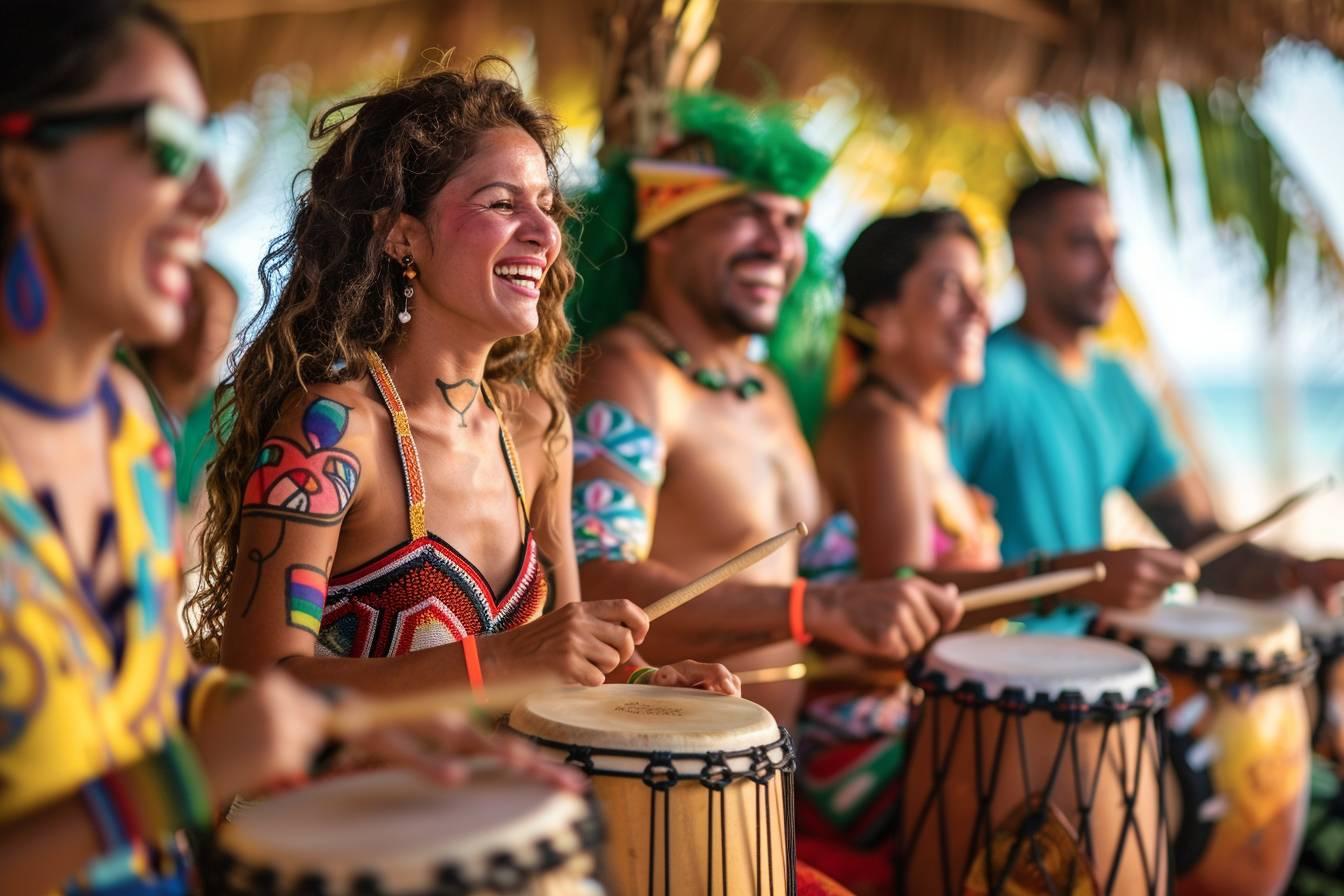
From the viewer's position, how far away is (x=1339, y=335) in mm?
6773

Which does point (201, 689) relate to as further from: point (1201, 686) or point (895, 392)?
point (895, 392)

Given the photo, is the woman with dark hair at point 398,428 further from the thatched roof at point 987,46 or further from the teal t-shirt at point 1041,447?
the thatched roof at point 987,46

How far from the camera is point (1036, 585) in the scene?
122 inches

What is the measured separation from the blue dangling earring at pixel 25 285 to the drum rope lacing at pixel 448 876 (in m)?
0.60

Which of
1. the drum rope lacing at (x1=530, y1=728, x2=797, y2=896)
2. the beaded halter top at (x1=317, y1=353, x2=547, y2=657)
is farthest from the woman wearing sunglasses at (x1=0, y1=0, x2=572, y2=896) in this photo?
the beaded halter top at (x1=317, y1=353, x2=547, y2=657)

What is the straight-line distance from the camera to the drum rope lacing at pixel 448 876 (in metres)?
1.34

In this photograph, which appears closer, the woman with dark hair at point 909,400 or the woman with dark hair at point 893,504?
the woman with dark hair at point 893,504

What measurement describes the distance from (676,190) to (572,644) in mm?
1830

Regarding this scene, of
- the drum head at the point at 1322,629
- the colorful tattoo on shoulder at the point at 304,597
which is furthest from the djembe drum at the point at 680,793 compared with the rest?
the drum head at the point at 1322,629

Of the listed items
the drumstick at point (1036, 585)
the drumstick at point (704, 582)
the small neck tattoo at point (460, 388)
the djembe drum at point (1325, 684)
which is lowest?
the djembe drum at point (1325, 684)

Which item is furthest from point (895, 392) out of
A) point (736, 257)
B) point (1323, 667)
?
point (1323, 667)

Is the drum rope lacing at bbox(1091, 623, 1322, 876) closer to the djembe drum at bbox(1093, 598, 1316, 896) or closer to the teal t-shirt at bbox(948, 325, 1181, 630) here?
the djembe drum at bbox(1093, 598, 1316, 896)

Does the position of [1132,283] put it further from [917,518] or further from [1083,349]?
[917,518]

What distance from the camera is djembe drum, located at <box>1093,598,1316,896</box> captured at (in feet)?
10.7
